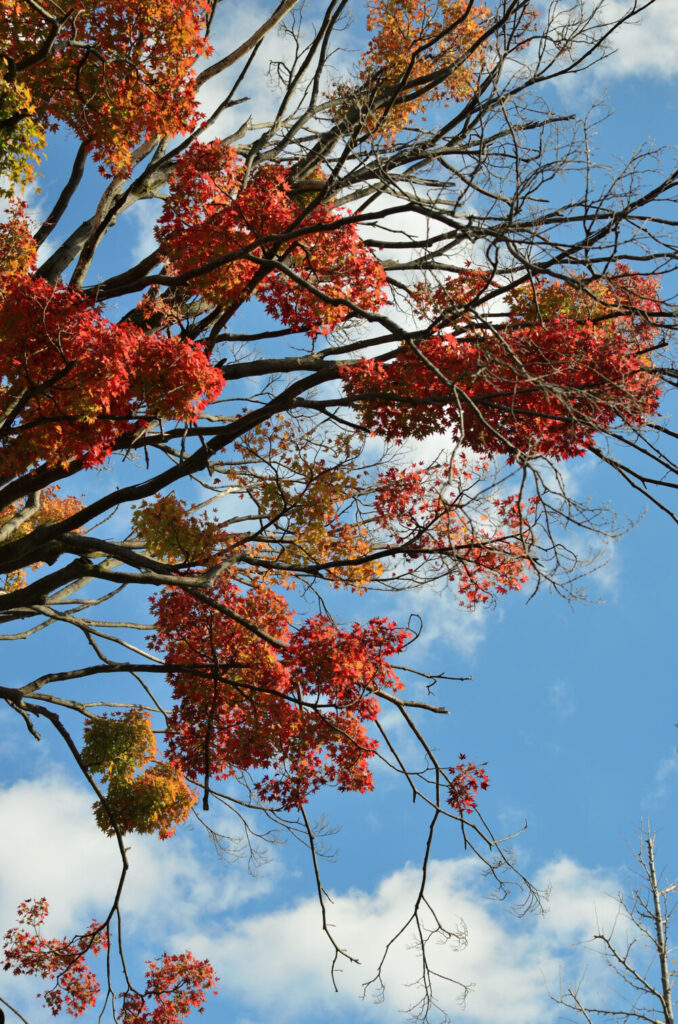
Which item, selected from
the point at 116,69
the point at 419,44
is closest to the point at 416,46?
the point at 419,44

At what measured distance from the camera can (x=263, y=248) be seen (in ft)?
30.8

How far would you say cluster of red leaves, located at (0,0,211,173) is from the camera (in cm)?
959

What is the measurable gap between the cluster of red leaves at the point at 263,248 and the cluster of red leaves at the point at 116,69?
2.60ft

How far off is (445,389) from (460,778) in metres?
4.06

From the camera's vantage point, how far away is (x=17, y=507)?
14.2 m

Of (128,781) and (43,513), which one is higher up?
(43,513)

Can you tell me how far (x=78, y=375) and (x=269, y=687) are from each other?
382 centimetres

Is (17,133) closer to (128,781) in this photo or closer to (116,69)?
(116,69)

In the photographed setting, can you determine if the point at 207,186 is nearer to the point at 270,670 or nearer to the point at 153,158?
the point at 153,158

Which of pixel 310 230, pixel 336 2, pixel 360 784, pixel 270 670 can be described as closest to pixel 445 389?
pixel 310 230

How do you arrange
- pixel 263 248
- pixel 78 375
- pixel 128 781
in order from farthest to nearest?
1. pixel 128 781
2. pixel 263 248
3. pixel 78 375

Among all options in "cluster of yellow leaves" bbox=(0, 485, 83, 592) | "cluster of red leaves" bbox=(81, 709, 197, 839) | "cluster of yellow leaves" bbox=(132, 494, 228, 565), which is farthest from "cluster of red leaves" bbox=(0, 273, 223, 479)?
"cluster of yellow leaves" bbox=(0, 485, 83, 592)

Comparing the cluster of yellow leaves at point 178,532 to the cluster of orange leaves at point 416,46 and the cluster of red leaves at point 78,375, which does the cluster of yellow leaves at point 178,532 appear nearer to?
the cluster of red leaves at point 78,375

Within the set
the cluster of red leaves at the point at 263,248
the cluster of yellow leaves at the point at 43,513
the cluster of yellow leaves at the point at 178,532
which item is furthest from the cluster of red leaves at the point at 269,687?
the cluster of yellow leaves at the point at 43,513
